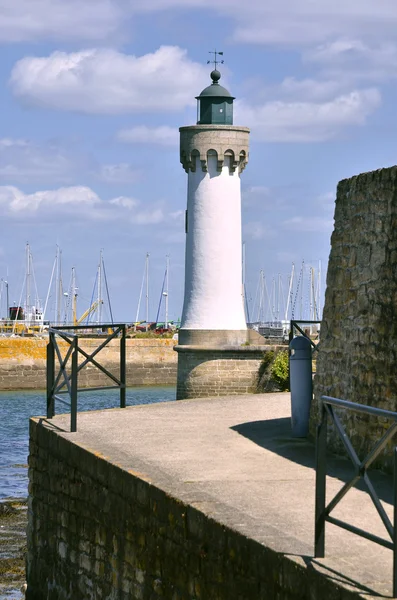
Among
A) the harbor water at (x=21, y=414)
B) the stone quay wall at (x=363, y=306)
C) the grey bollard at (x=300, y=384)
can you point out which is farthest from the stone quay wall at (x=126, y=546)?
the harbor water at (x=21, y=414)

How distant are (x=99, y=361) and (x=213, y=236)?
17.0 meters

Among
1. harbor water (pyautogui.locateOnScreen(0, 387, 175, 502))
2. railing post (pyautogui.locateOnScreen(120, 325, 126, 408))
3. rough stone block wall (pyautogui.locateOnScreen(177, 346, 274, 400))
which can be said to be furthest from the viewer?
rough stone block wall (pyautogui.locateOnScreen(177, 346, 274, 400))

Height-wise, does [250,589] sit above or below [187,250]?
below

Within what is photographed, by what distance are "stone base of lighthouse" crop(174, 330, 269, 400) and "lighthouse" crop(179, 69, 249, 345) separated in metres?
0.04

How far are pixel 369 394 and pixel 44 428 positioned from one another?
11.1ft

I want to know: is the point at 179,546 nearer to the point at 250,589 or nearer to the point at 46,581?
the point at 250,589

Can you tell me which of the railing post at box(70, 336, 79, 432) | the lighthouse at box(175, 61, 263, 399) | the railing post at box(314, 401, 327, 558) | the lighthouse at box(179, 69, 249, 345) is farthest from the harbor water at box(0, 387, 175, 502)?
the railing post at box(314, 401, 327, 558)

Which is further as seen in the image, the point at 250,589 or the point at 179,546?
the point at 179,546

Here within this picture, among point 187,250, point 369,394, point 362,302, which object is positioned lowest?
point 369,394

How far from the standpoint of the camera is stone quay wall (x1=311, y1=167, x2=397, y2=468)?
8.86 meters

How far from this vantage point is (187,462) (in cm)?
905

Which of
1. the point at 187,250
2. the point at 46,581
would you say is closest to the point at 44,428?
the point at 46,581

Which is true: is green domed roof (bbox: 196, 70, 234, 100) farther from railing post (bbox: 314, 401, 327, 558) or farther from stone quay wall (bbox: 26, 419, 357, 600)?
railing post (bbox: 314, 401, 327, 558)

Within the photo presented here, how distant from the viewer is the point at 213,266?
32469 mm
